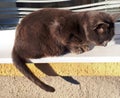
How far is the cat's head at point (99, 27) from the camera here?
2158mm

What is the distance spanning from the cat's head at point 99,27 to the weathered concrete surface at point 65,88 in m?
0.41

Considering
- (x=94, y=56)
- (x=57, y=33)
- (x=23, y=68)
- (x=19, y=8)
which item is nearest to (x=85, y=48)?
(x=94, y=56)

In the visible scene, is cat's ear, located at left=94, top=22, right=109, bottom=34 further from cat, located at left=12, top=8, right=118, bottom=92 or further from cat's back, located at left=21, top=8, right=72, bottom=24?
cat's back, located at left=21, top=8, right=72, bottom=24

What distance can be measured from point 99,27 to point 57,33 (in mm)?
219

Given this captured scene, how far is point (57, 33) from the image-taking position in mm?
2240

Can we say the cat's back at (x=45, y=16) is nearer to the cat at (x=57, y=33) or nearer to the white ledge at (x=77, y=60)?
the cat at (x=57, y=33)

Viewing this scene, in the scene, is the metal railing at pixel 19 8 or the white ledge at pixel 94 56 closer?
the white ledge at pixel 94 56

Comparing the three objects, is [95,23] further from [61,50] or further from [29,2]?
[29,2]

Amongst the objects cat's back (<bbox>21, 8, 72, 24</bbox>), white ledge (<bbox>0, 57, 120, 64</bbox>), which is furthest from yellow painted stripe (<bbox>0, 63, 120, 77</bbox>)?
cat's back (<bbox>21, 8, 72, 24</bbox>)

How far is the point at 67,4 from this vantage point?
2.61m

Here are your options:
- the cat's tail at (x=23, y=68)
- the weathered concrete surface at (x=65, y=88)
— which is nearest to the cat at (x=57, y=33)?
the cat's tail at (x=23, y=68)

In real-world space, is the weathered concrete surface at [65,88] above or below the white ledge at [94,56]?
below

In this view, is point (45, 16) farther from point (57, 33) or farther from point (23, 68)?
point (23, 68)

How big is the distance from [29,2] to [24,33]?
388 mm
